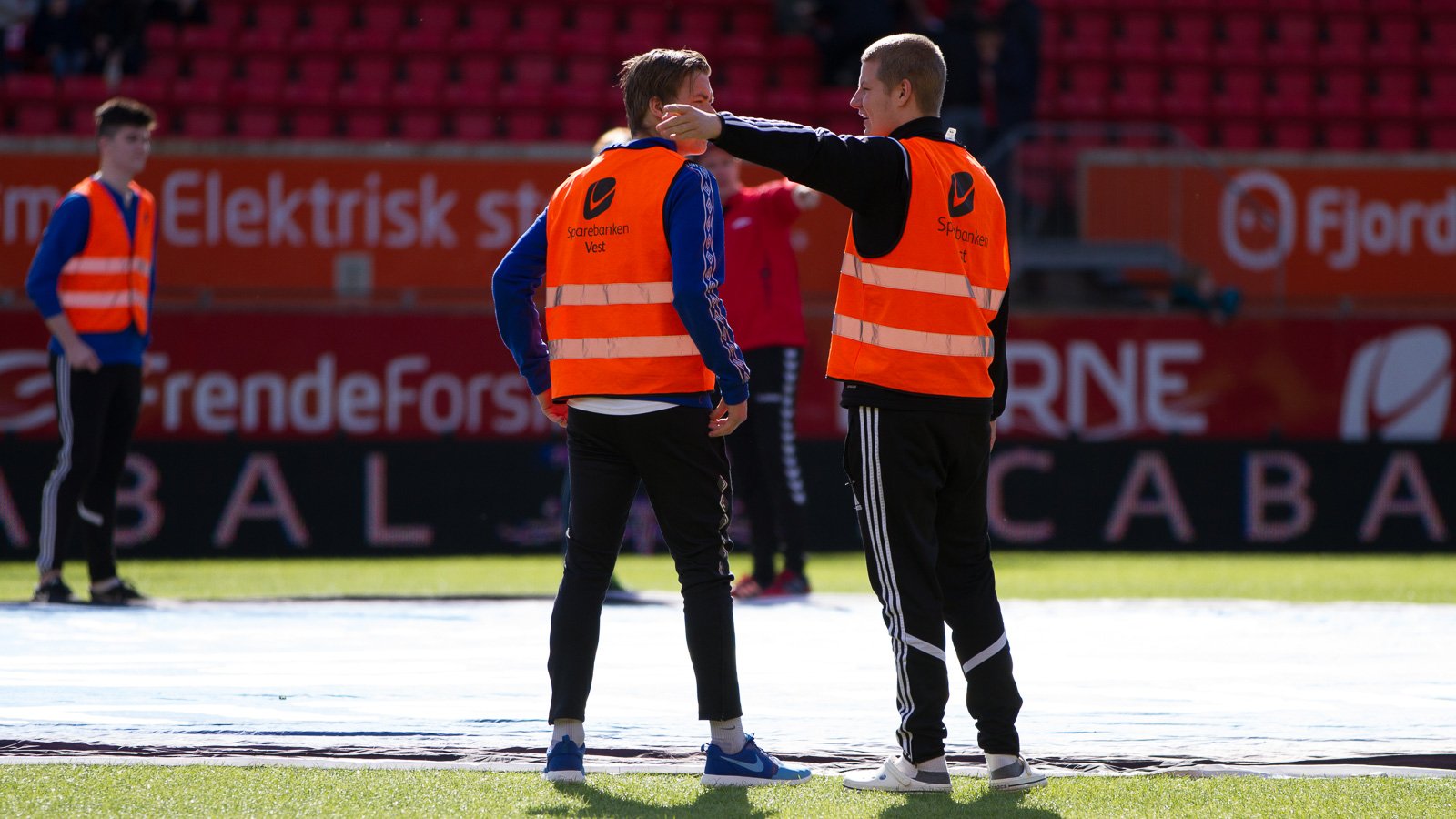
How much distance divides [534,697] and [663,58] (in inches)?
74.5

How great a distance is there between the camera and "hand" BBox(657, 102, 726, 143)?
3672mm

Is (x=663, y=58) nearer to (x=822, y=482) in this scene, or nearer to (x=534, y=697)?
(x=534, y=697)

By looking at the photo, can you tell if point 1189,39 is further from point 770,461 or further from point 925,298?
point 925,298

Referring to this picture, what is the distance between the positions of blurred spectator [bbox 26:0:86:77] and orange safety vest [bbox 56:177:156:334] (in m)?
7.62

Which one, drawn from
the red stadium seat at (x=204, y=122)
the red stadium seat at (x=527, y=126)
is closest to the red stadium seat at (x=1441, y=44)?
the red stadium seat at (x=527, y=126)

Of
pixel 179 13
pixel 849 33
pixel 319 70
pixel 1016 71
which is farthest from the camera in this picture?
pixel 179 13

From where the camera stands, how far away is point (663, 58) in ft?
13.1

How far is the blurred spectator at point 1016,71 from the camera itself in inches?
540

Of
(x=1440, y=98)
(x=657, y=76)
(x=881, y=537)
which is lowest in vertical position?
(x=881, y=537)

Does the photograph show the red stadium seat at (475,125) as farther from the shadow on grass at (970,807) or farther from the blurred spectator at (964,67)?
the shadow on grass at (970,807)

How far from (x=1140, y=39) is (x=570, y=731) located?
43.1ft

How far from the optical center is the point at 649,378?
13.1ft

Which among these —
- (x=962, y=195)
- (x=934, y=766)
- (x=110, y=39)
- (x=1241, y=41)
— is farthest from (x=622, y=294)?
(x=1241, y=41)

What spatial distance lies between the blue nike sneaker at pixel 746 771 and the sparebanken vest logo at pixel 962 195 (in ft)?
4.34
